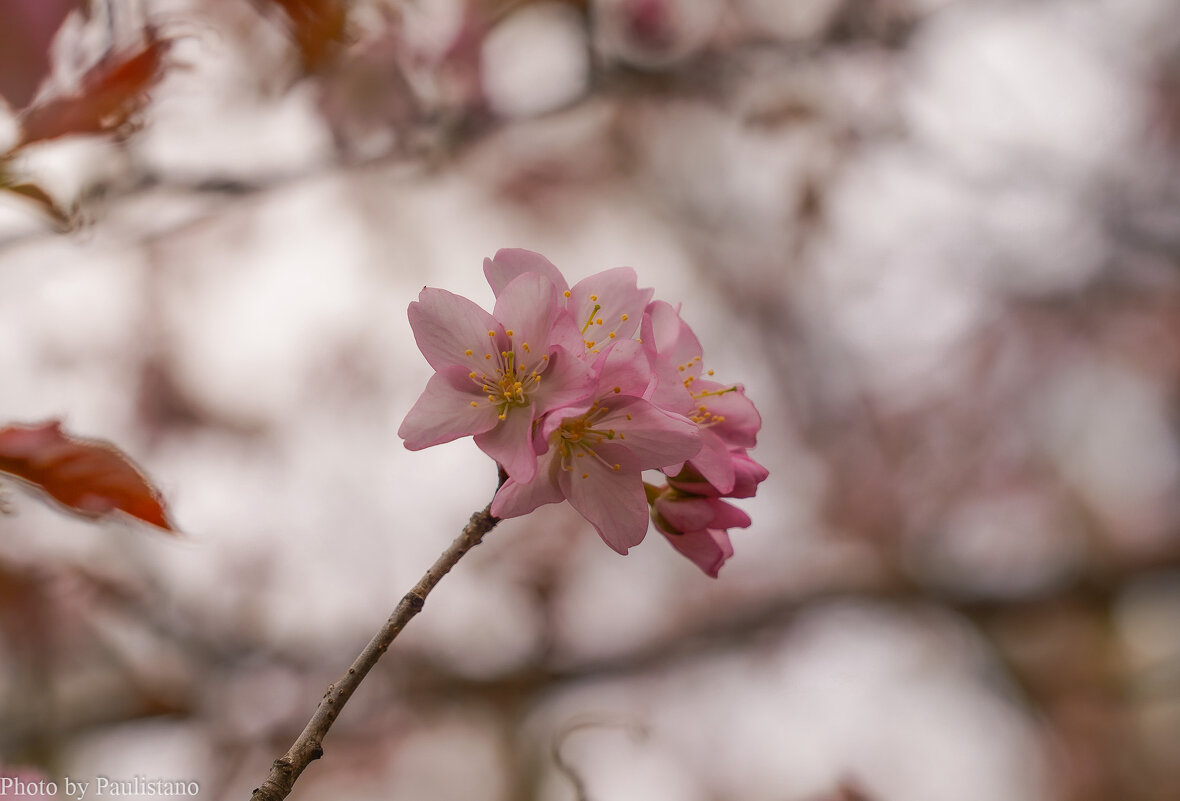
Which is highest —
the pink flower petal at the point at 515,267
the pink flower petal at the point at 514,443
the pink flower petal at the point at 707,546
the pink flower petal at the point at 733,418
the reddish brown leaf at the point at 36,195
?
the pink flower petal at the point at 733,418

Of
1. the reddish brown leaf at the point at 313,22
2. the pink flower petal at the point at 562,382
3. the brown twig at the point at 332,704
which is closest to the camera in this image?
the brown twig at the point at 332,704

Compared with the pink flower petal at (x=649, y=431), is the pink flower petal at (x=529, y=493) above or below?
below

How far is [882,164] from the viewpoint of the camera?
2547 millimetres

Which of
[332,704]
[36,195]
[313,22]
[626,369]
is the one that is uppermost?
[313,22]

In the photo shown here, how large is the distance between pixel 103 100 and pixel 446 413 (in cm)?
33

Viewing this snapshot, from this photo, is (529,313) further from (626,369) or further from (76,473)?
(76,473)

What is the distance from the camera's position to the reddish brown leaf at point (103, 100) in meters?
0.51

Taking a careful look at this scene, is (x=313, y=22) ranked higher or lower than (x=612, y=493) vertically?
higher

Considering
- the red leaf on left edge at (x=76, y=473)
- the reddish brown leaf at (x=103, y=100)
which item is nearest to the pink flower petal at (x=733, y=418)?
the red leaf on left edge at (x=76, y=473)

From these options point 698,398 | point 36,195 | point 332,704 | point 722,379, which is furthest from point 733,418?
point 722,379

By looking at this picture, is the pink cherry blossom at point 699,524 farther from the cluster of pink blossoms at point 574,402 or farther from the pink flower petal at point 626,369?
the pink flower petal at point 626,369

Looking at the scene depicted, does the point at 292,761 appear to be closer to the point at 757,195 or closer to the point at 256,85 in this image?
the point at 256,85

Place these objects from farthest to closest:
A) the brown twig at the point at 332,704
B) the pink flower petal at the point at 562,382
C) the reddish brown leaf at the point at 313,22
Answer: the reddish brown leaf at the point at 313,22, the pink flower petal at the point at 562,382, the brown twig at the point at 332,704

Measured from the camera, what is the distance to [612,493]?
50cm
